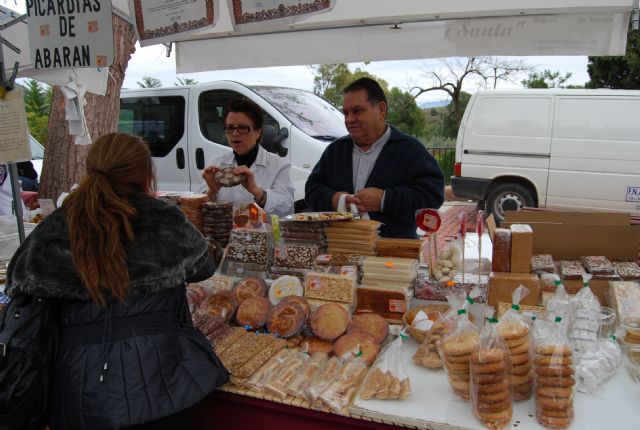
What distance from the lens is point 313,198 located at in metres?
3.18

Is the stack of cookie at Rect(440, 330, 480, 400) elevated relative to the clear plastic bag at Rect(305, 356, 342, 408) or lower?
elevated

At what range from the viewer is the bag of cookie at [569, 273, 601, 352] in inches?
70.0

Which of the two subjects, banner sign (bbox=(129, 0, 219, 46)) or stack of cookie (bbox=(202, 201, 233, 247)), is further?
stack of cookie (bbox=(202, 201, 233, 247))

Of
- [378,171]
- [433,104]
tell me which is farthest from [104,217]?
[433,104]

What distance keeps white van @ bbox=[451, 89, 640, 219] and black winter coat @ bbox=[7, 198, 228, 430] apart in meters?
7.24

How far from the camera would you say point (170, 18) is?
251 cm

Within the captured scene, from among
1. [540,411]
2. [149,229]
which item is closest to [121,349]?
[149,229]

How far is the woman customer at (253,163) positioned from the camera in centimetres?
331

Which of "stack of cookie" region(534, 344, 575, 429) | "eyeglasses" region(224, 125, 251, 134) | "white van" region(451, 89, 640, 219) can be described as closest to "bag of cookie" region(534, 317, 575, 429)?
"stack of cookie" region(534, 344, 575, 429)

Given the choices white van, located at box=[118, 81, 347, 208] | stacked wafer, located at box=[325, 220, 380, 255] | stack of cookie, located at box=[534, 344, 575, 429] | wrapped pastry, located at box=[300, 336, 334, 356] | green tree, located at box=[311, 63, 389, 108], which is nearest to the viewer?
stack of cookie, located at box=[534, 344, 575, 429]

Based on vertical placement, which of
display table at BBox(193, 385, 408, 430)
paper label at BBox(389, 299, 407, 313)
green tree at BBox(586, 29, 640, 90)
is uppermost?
green tree at BBox(586, 29, 640, 90)

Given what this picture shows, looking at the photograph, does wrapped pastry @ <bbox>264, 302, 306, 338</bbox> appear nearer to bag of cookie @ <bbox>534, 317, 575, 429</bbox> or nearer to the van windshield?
bag of cookie @ <bbox>534, 317, 575, 429</bbox>

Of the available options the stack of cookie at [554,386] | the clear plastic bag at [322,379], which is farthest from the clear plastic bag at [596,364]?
the clear plastic bag at [322,379]

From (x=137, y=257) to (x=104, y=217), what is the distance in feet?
0.54
